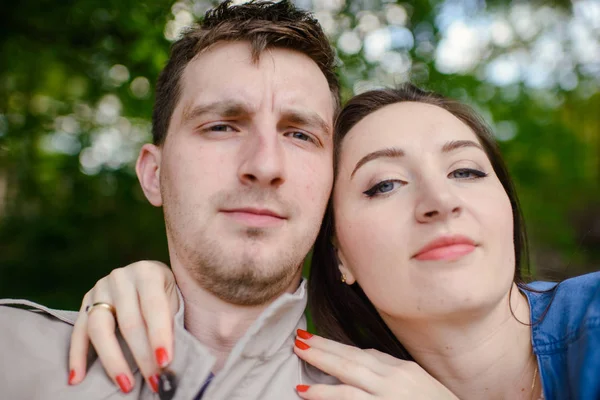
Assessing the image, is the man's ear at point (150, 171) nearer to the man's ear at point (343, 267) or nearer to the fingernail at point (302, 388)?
the man's ear at point (343, 267)

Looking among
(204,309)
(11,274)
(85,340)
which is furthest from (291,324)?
(11,274)

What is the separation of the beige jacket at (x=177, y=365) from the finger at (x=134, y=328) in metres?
0.09

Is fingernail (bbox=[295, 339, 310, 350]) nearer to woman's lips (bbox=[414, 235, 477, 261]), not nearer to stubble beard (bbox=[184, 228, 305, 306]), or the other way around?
stubble beard (bbox=[184, 228, 305, 306])

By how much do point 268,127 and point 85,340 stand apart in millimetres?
1260

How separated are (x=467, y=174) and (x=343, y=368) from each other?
119 cm

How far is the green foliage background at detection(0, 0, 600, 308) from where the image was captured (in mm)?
4375

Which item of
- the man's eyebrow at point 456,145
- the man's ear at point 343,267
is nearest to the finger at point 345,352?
the man's ear at point 343,267

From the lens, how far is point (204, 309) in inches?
92.2

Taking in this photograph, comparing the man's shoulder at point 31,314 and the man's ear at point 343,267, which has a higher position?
the man's ear at point 343,267

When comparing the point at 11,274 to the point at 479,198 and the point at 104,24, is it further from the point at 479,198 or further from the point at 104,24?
the point at 479,198

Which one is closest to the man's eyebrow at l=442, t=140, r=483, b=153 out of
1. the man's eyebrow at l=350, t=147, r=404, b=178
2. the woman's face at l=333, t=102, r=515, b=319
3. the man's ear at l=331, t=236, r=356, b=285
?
the woman's face at l=333, t=102, r=515, b=319

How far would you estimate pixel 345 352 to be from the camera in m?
2.20

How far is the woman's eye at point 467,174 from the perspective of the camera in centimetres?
244

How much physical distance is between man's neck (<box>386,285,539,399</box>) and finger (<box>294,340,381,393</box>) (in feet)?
1.35
